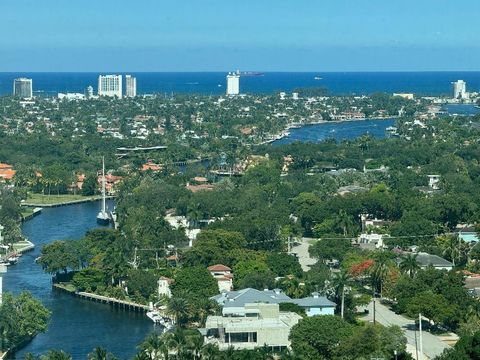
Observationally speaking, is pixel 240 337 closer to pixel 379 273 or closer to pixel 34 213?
pixel 379 273

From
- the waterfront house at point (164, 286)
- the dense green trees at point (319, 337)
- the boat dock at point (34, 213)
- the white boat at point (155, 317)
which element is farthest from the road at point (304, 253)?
the boat dock at point (34, 213)

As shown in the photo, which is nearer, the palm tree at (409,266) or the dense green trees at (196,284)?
the dense green trees at (196,284)

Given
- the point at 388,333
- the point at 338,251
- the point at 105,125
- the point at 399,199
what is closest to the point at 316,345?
the point at 388,333

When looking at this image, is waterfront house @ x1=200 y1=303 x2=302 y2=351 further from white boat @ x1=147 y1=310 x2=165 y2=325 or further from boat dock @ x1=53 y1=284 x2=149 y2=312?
boat dock @ x1=53 y1=284 x2=149 y2=312

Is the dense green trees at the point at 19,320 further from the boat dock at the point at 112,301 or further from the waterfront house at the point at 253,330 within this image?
the waterfront house at the point at 253,330

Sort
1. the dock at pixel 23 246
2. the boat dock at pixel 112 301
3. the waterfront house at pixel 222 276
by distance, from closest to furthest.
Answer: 1. the boat dock at pixel 112 301
2. the waterfront house at pixel 222 276
3. the dock at pixel 23 246

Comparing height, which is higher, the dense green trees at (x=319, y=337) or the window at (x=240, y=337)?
the dense green trees at (x=319, y=337)

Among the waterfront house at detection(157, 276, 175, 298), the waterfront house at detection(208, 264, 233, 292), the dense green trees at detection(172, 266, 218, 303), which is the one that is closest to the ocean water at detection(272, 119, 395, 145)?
the waterfront house at detection(208, 264, 233, 292)
